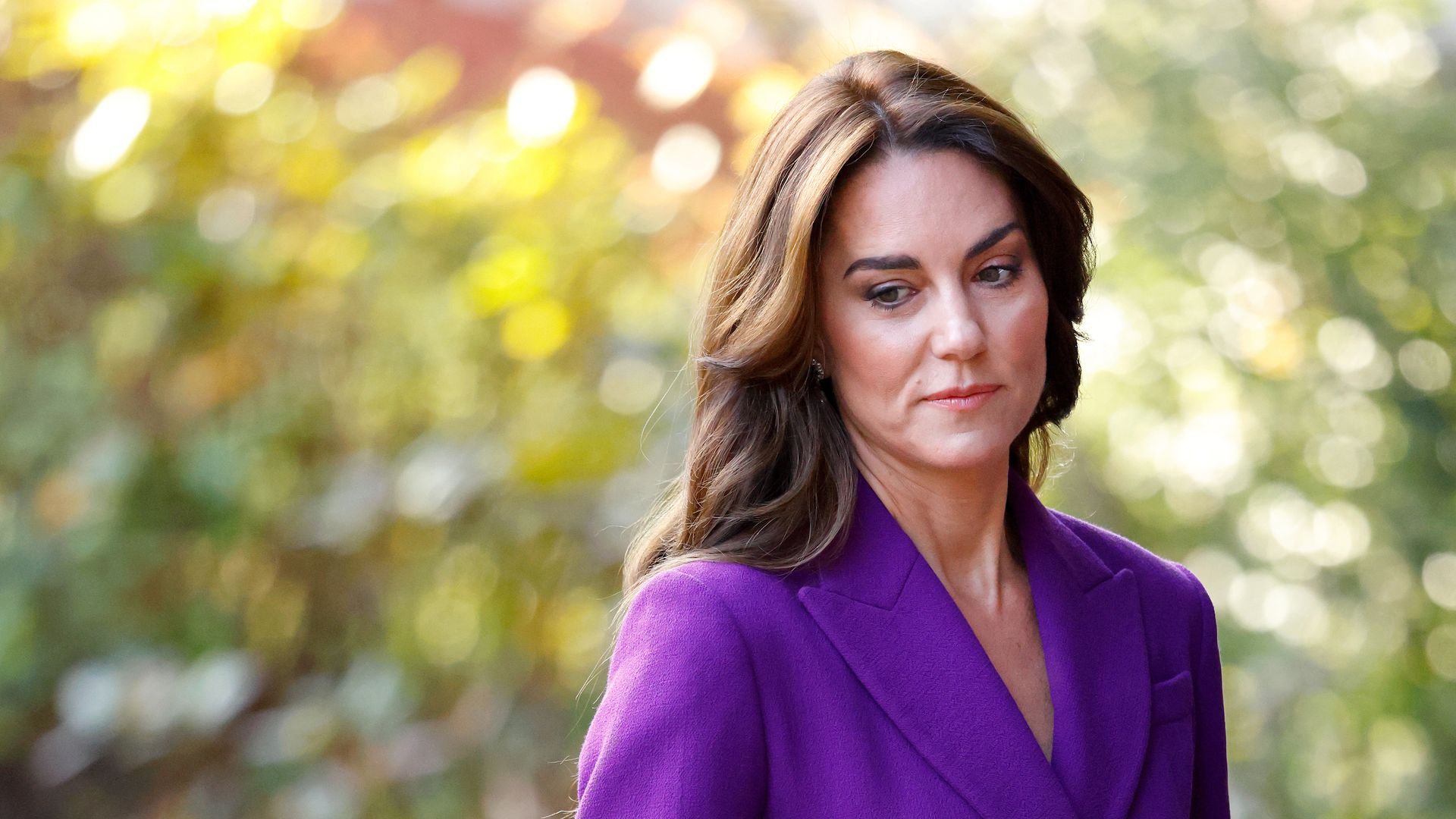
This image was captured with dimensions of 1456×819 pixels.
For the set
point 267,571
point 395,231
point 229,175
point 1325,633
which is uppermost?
point 229,175

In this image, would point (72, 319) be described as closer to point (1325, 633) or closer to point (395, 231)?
point (395, 231)

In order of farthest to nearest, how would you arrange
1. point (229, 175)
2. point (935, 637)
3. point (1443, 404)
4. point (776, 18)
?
point (776, 18), point (229, 175), point (1443, 404), point (935, 637)

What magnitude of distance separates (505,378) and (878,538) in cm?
173

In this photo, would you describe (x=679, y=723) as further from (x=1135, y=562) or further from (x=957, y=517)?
(x=1135, y=562)

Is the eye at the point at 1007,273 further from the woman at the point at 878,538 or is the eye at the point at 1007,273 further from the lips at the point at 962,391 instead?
the lips at the point at 962,391

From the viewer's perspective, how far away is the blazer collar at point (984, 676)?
5.03ft

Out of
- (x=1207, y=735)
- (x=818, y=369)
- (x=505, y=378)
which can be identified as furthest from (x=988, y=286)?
(x=505, y=378)

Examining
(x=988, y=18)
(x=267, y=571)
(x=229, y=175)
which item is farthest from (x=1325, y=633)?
(x=229, y=175)

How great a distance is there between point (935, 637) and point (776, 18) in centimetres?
230

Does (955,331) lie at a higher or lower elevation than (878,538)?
higher

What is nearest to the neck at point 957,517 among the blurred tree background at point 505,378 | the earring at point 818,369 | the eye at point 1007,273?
the earring at point 818,369

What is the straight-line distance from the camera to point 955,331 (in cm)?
155

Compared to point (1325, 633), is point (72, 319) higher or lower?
higher

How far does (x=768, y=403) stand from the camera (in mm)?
1690
